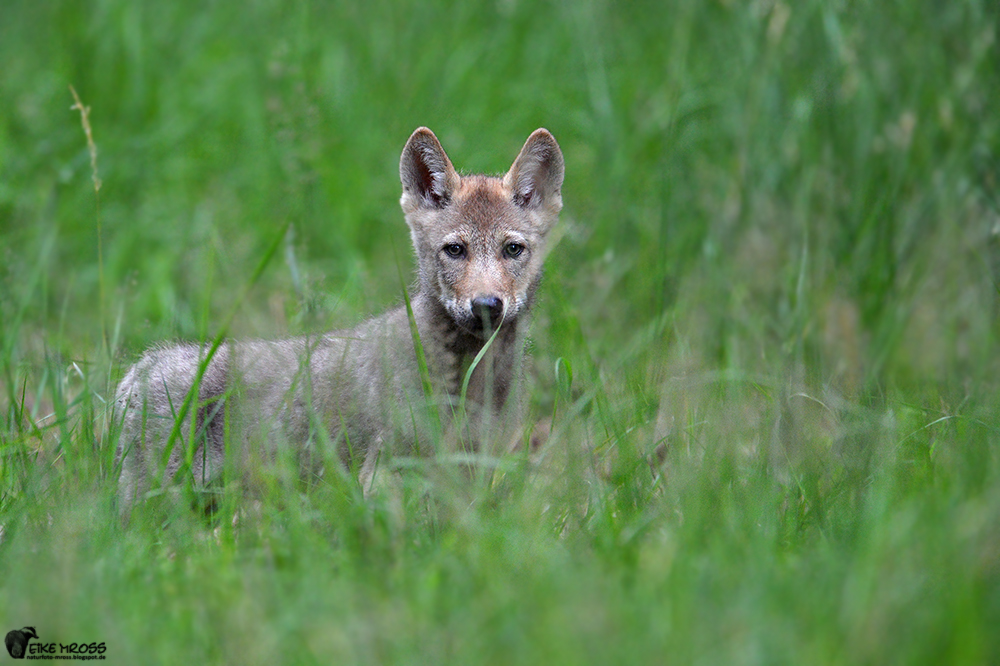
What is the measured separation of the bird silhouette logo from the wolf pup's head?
2.01 metres

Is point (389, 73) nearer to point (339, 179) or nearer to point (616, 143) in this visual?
point (339, 179)

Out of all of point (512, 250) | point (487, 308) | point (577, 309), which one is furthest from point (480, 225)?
point (577, 309)

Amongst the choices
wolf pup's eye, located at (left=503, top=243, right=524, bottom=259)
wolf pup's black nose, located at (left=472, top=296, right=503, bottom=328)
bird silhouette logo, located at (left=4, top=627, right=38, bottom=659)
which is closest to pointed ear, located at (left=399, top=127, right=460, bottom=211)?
wolf pup's eye, located at (left=503, top=243, right=524, bottom=259)


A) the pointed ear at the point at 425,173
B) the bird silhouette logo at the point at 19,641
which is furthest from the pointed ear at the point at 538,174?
the bird silhouette logo at the point at 19,641

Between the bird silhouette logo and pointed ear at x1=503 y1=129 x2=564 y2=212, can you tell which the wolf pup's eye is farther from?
the bird silhouette logo

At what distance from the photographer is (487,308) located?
3.76 metres

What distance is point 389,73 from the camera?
7176 millimetres

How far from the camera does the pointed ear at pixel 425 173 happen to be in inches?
171

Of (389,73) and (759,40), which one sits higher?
(389,73)

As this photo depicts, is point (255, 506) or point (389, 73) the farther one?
point (389, 73)

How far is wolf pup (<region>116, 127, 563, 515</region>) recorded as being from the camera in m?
3.68

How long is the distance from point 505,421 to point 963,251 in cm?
299

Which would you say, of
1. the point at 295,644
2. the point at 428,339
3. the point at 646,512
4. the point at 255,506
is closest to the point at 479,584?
the point at 295,644

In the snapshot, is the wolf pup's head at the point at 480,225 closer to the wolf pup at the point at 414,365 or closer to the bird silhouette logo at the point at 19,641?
the wolf pup at the point at 414,365
